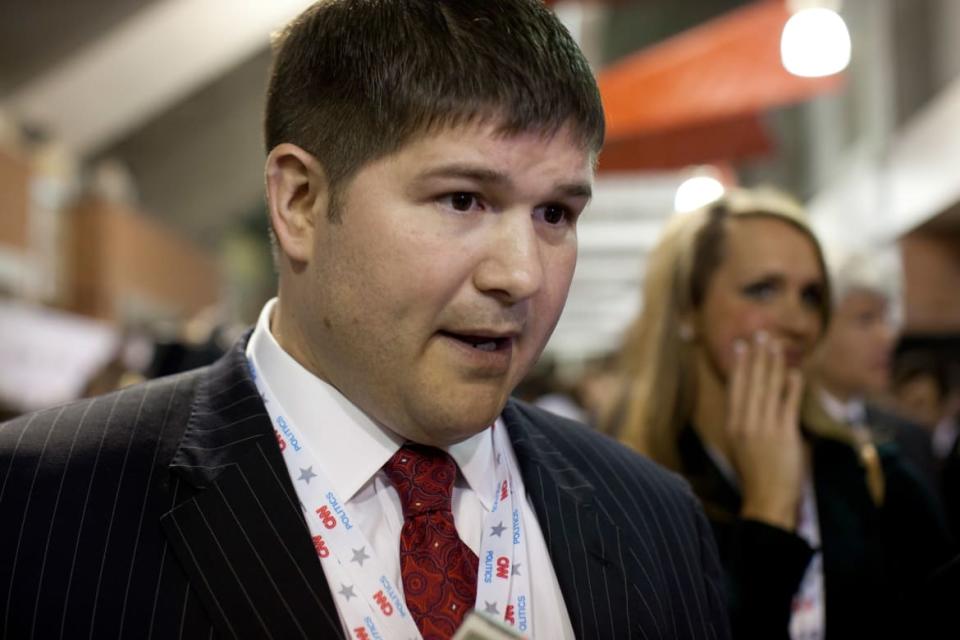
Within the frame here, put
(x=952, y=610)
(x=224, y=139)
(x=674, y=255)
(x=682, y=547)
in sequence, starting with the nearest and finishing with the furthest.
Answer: (x=682, y=547), (x=952, y=610), (x=674, y=255), (x=224, y=139)

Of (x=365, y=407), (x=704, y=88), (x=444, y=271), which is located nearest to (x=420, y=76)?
(x=444, y=271)

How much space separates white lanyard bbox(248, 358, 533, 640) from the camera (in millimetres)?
1296

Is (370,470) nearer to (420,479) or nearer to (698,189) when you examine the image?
(420,479)

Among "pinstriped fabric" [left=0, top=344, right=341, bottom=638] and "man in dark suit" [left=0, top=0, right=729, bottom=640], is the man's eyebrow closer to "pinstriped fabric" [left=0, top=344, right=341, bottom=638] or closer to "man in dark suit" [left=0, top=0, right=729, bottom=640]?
"man in dark suit" [left=0, top=0, right=729, bottom=640]

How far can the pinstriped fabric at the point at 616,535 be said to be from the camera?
1462 millimetres

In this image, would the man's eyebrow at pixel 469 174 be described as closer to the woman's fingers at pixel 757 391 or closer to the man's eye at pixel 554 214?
the man's eye at pixel 554 214

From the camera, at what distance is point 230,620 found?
121 cm

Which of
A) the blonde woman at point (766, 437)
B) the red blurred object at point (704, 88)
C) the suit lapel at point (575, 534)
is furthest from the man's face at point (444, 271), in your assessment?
the red blurred object at point (704, 88)

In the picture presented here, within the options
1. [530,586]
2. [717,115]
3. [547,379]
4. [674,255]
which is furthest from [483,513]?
[717,115]

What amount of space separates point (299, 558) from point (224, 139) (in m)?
12.4

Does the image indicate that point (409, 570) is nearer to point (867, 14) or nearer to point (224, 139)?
point (867, 14)

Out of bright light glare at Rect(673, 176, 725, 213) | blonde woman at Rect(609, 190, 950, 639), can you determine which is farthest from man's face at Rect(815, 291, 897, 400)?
bright light glare at Rect(673, 176, 725, 213)

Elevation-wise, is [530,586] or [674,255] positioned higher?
[674,255]

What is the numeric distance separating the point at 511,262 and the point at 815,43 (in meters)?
4.46
